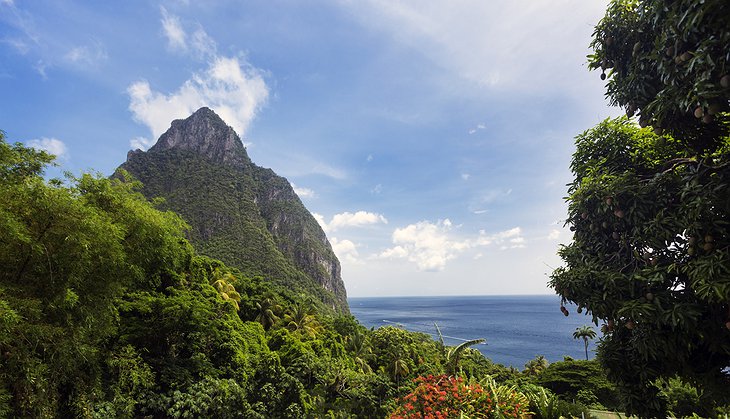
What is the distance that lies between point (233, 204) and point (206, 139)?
4037 cm

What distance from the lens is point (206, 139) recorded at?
113562mm

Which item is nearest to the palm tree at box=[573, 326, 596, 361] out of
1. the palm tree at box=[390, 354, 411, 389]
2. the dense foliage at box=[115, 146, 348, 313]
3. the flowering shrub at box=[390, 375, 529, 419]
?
the flowering shrub at box=[390, 375, 529, 419]

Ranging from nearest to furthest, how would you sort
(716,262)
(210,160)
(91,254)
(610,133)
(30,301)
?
1. (716,262)
2. (610,133)
3. (30,301)
4. (91,254)
5. (210,160)

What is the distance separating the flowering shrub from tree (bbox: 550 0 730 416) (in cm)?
313

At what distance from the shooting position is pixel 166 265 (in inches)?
505

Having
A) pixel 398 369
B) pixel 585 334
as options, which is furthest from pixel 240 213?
pixel 585 334

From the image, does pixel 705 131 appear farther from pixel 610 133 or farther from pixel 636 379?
pixel 636 379

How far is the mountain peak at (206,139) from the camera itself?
111438 millimetres

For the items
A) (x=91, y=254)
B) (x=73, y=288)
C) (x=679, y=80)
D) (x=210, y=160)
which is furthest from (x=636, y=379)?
(x=210, y=160)

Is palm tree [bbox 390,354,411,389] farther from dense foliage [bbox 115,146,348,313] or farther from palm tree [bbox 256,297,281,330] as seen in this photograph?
dense foliage [bbox 115,146,348,313]

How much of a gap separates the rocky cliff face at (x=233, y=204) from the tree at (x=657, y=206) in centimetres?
6995

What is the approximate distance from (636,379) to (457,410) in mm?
3725

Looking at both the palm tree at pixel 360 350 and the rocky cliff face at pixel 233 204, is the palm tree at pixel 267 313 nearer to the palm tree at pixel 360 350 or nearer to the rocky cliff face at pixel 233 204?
the palm tree at pixel 360 350

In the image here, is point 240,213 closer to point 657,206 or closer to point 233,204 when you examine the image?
point 233,204
